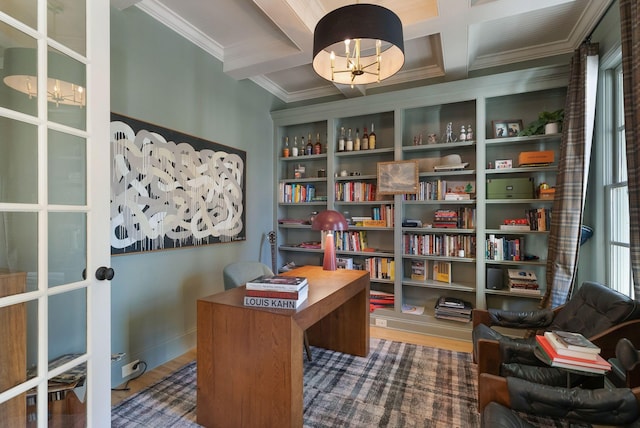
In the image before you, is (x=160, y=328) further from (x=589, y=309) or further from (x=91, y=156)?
(x=589, y=309)

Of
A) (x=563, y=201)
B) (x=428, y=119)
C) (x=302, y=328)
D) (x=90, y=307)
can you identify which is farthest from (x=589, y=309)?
(x=90, y=307)

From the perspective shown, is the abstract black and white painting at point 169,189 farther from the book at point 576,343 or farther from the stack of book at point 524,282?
the stack of book at point 524,282

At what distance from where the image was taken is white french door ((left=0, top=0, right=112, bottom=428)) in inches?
45.2

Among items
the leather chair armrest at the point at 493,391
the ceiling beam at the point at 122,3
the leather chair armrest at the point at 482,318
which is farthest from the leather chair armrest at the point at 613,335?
Result: the ceiling beam at the point at 122,3

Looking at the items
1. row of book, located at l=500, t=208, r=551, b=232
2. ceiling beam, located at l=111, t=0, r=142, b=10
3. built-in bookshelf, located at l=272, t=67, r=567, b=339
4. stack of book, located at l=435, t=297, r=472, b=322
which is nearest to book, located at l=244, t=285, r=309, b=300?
built-in bookshelf, located at l=272, t=67, r=567, b=339

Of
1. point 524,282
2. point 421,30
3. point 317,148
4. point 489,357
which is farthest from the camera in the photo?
point 317,148

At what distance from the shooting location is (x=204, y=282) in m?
2.88

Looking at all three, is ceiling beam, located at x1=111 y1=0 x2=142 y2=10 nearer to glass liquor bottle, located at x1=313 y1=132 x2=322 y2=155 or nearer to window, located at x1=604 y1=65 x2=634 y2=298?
glass liquor bottle, located at x1=313 y1=132 x2=322 y2=155

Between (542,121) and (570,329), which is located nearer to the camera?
(570,329)

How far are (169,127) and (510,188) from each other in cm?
314

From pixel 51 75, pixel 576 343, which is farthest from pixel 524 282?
pixel 51 75

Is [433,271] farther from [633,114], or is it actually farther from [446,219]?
[633,114]

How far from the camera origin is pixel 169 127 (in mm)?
2516

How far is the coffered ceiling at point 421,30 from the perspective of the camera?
218 cm
